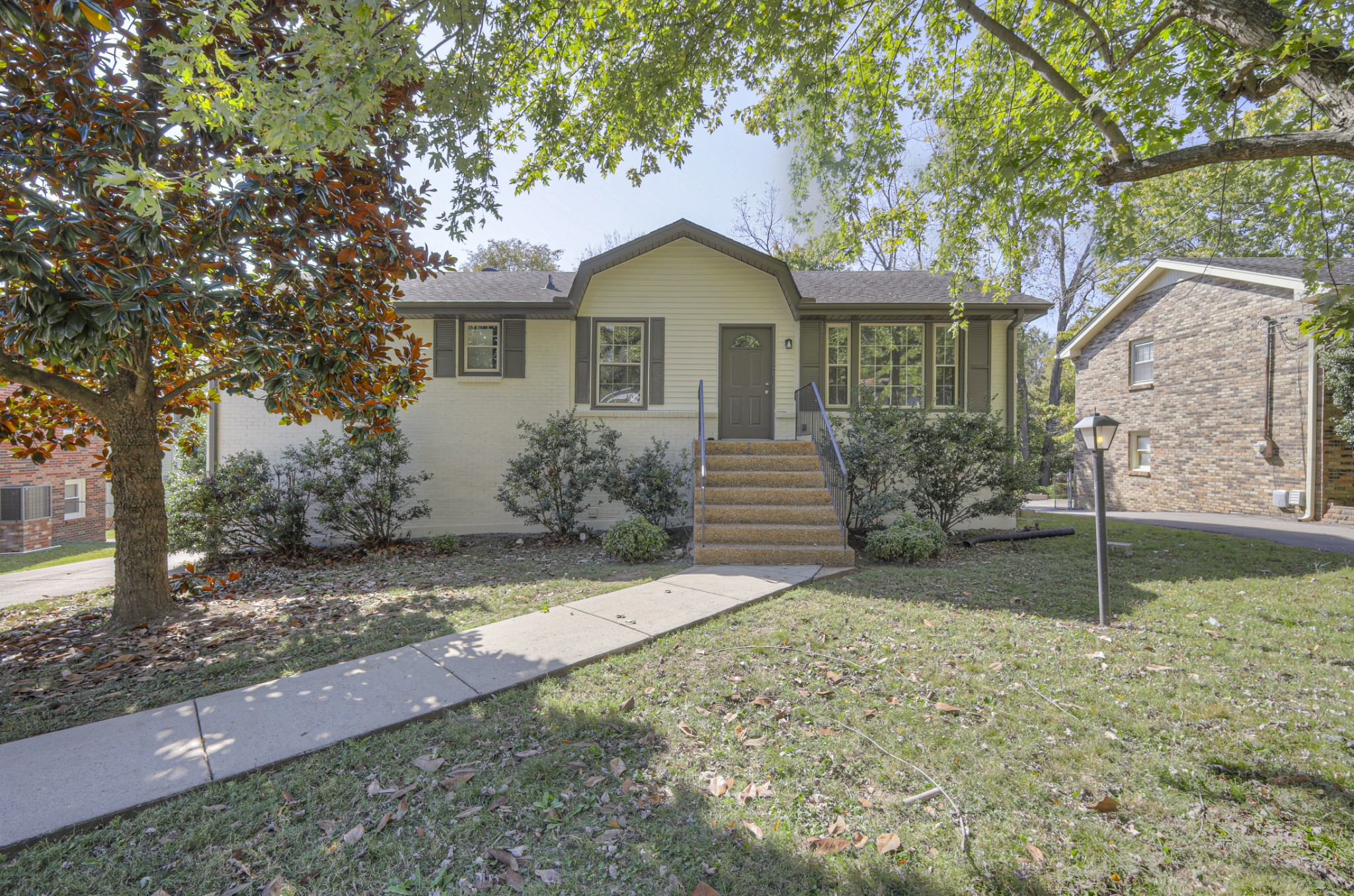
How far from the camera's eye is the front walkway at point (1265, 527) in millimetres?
8562

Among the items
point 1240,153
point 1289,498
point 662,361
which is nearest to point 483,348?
point 662,361

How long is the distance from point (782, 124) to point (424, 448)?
7311 mm

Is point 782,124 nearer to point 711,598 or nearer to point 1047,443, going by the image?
point 711,598

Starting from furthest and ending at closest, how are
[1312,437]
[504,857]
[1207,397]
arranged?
[1207,397]
[1312,437]
[504,857]

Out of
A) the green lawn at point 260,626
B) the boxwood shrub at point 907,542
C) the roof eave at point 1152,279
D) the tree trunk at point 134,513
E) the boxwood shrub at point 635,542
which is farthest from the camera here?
the roof eave at point 1152,279

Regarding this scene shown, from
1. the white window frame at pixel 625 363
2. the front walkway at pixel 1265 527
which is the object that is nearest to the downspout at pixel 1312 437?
the front walkway at pixel 1265 527

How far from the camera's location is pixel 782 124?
6797mm

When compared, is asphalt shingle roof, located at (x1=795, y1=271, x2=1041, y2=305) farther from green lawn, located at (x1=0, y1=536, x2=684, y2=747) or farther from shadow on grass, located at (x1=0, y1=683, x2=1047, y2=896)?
shadow on grass, located at (x1=0, y1=683, x2=1047, y2=896)

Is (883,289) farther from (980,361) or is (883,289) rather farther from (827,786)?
(827,786)

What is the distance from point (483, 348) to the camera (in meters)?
9.55

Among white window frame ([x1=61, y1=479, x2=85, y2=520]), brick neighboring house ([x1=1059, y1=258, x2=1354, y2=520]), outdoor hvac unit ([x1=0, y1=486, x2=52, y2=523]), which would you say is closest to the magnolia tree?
brick neighboring house ([x1=1059, y1=258, x2=1354, y2=520])

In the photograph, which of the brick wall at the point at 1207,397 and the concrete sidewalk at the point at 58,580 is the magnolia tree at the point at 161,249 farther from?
the brick wall at the point at 1207,397

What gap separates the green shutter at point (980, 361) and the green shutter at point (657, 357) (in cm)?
519

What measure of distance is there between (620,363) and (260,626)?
250 inches
